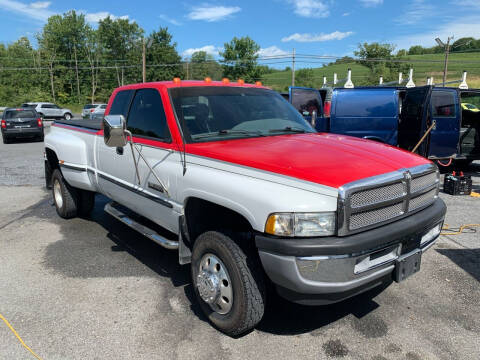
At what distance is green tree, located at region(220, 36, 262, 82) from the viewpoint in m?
72.9

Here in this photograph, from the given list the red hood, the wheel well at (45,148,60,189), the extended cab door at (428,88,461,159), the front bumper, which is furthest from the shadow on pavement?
the wheel well at (45,148,60,189)

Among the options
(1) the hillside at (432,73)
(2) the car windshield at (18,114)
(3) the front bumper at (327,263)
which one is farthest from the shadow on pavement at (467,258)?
(1) the hillside at (432,73)

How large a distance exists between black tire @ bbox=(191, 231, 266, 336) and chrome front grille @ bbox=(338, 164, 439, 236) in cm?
71

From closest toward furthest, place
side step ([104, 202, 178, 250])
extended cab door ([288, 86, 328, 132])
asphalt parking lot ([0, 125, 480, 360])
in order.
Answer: asphalt parking lot ([0, 125, 480, 360]) → side step ([104, 202, 178, 250]) → extended cab door ([288, 86, 328, 132])

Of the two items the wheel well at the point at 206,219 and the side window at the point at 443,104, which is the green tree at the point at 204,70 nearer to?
the side window at the point at 443,104

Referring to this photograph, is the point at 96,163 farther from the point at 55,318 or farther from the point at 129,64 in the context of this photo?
the point at 129,64

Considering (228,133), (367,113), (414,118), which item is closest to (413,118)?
(414,118)

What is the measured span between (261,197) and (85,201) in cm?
434

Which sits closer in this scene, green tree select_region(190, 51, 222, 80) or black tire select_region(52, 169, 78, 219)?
black tire select_region(52, 169, 78, 219)

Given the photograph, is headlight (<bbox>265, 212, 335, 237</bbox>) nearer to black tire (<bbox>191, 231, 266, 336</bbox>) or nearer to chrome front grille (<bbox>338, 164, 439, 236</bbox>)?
chrome front grille (<bbox>338, 164, 439, 236</bbox>)

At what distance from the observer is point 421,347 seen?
9.40ft

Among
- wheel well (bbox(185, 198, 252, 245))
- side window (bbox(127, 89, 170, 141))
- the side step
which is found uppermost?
side window (bbox(127, 89, 170, 141))

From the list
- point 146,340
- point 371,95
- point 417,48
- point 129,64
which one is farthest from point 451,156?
point 417,48

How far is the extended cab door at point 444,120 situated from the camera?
8.59 metres
